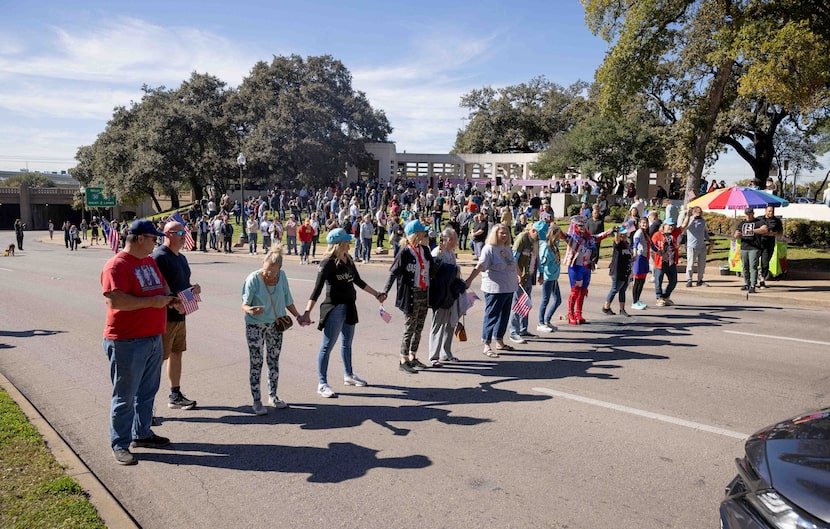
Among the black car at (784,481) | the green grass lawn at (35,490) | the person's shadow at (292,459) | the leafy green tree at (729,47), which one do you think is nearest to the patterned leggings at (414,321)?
the person's shadow at (292,459)

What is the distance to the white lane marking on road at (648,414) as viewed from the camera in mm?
5277

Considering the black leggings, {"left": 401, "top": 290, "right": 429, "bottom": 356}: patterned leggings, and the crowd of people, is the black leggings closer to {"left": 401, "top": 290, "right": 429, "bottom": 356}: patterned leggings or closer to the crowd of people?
the crowd of people

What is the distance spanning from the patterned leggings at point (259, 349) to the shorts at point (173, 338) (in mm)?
670

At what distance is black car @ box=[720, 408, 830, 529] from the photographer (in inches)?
99.1

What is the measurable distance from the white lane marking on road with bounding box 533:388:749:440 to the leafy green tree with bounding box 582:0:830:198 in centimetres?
1333

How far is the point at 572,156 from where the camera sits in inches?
1539

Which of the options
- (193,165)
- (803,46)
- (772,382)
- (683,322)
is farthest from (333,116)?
(772,382)

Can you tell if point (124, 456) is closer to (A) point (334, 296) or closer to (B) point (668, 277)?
(A) point (334, 296)

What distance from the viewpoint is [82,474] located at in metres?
4.49

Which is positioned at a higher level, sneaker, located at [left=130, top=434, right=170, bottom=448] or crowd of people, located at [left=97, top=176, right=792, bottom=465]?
crowd of people, located at [left=97, top=176, right=792, bottom=465]

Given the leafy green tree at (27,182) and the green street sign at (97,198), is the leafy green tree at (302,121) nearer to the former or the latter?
the green street sign at (97,198)

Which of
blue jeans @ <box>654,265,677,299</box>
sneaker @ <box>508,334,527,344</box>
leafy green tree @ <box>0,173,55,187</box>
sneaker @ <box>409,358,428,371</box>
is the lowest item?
sneaker @ <box>409,358,428,371</box>

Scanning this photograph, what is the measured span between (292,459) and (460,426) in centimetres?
158

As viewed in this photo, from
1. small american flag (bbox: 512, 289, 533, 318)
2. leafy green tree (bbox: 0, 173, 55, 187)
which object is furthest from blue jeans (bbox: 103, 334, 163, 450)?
leafy green tree (bbox: 0, 173, 55, 187)
